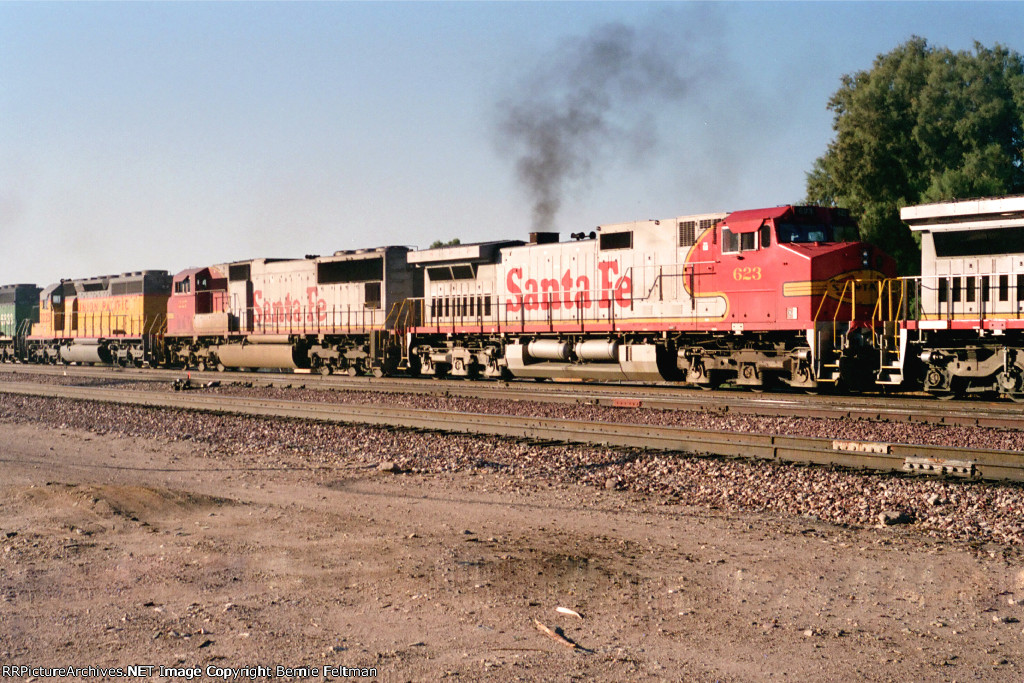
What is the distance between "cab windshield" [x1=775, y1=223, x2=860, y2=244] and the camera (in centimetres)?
1773

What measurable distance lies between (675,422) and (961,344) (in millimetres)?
5650

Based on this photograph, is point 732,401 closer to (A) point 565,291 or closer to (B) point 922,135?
(A) point 565,291

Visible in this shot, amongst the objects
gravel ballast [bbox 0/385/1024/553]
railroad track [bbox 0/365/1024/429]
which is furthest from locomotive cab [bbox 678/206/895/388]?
gravel ballast [bbox 0/385/1024/553]

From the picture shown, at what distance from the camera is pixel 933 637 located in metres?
5.04

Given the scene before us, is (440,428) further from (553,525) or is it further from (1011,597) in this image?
(1011,597)

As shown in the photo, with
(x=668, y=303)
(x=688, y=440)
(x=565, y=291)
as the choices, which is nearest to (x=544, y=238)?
(x=565, y=291)

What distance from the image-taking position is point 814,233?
58.8 feet

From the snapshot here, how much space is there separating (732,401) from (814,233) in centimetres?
371

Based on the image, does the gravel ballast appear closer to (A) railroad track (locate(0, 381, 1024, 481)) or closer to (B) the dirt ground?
(A) railroad track (locate(0, 381, 1024, 481))

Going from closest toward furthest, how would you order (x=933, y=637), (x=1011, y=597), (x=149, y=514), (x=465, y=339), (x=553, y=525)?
1. (x=933, y=637)
2. (x=1011, y=597)
3. (x=553, y=525)
4. (x=149, y=514)
5. (x=465, y=339)

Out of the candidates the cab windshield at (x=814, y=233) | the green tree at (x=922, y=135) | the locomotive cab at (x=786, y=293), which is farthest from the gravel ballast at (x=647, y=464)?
the green tree at (x=922, y=135)

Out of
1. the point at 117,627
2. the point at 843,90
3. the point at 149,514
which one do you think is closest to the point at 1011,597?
the point at 117,627

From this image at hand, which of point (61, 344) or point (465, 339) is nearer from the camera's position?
point (465, 339)

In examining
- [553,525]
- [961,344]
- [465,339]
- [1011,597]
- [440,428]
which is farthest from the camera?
[465,339]
